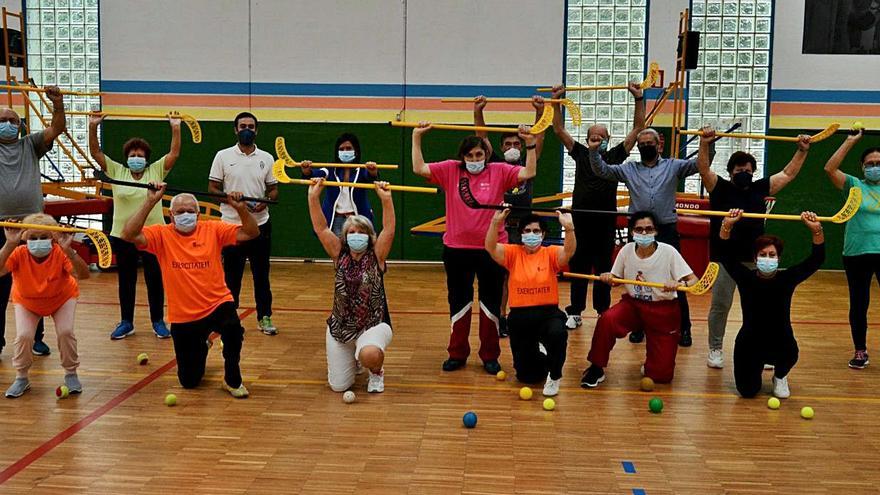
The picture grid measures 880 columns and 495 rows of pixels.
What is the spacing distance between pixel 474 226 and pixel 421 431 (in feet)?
5.40

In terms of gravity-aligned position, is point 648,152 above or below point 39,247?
above

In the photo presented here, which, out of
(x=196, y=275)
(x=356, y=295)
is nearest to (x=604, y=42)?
(x=356, y=295)

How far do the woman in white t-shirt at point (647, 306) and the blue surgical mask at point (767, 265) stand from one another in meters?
0.42

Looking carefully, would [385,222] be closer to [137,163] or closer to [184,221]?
[184,221]

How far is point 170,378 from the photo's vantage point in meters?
5.84

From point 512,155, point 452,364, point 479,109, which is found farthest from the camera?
point 512,155

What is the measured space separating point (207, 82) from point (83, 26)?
1.97 meters

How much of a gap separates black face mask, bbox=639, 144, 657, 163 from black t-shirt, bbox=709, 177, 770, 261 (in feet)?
1.64

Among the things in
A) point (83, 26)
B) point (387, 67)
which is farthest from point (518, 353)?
point (83, 26)

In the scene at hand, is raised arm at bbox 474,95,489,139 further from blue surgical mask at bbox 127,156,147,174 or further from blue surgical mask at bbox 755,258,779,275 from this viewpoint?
blue surgical mask at bbox 127,156,147,174

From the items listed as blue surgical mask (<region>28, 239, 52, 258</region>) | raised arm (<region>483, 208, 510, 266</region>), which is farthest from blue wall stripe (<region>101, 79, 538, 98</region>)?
blue surgical mask (<region>28, 239, 52, 258</region>)

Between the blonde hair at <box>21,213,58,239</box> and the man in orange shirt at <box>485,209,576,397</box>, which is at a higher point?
the blonde hair at <box>21,213,58,239</box>

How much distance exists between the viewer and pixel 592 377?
5.76 meters

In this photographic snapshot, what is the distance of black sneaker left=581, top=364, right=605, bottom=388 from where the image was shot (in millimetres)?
5746
